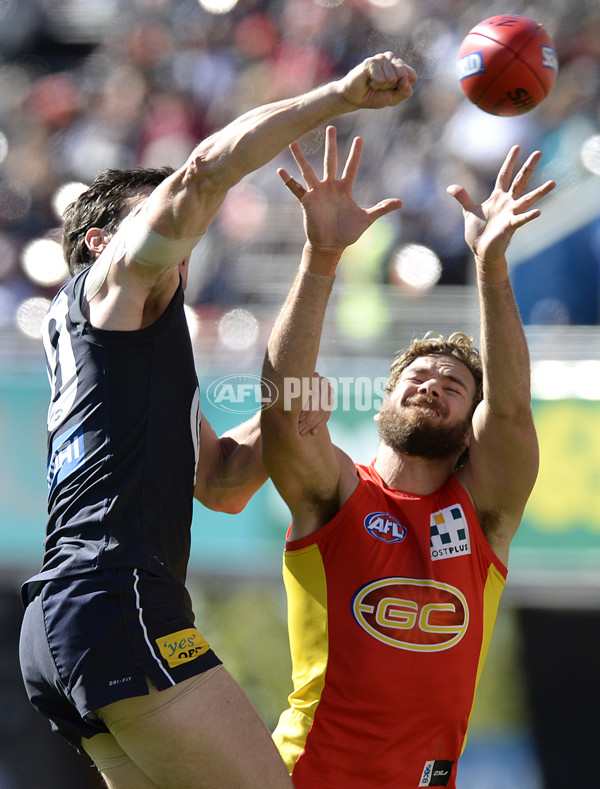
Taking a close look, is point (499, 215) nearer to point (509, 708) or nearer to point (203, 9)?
point (509, 708)

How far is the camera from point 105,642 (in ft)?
8.49

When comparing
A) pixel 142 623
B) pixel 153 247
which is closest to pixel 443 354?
pixel 153 247

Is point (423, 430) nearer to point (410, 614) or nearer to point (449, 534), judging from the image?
point (449, 534)

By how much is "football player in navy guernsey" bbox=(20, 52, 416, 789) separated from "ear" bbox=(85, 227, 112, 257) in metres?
0.33

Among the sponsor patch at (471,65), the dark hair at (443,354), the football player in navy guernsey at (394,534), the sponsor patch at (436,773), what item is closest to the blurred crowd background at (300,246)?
the dark hair at (443,354)

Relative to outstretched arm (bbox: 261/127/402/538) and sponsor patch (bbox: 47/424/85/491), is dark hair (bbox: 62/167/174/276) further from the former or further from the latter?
sponsor patch (bbox: 47/424/85/491)

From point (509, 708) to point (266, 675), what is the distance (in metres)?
1.68

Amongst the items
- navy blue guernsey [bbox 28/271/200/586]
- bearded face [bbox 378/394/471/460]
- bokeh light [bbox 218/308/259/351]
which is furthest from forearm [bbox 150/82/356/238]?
bokeh light [bbox 218/308/259/351]

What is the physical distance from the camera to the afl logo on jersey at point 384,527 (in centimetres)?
347

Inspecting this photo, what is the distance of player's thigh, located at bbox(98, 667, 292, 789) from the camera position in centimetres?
252

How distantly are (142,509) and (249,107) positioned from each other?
6437 mm

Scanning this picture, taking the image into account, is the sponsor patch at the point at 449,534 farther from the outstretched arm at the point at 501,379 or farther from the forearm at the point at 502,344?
the forearm at the point at 502,344

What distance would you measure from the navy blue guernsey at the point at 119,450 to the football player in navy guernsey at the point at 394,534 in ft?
1.77

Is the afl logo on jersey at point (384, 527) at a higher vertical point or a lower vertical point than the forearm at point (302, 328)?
lower
